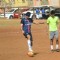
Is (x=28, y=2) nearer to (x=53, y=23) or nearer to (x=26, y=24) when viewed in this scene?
(x=53, y=23)

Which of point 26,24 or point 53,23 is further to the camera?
point 53,23

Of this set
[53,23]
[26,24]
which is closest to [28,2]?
[53,23]

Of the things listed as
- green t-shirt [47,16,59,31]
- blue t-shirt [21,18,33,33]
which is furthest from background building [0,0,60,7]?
blue t-shirt [21,18,33,33]

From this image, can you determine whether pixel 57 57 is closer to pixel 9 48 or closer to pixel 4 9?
pixel 9 48

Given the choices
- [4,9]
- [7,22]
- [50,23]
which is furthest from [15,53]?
[4,9]

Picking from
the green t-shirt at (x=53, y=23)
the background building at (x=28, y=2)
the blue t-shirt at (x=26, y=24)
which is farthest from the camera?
the background building at (x=28, y=2)

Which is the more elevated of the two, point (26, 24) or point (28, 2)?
point (26, 24)

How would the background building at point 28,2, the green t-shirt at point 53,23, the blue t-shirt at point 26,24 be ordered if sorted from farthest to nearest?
the background building at point 28,2
the green t-shirt at point 53,23
the blue t-shirt at point 26,24

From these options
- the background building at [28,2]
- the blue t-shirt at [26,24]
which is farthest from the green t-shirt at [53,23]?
the background building at [28,2]

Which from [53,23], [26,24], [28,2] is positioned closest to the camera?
[26,24]

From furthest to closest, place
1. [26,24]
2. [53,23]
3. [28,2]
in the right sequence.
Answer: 1. [28,2]
2. [53,23]
3. [26,24]

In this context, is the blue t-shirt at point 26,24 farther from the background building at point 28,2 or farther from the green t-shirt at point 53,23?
the background building at point 28,2

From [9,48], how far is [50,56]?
9.59ft

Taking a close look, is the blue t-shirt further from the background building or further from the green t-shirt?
the background building
